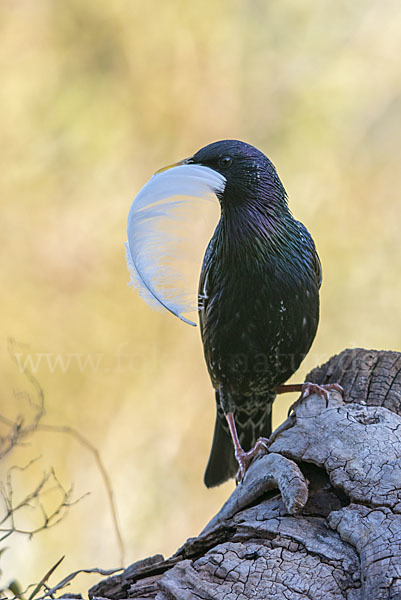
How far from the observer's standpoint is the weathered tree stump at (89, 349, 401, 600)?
2121mm

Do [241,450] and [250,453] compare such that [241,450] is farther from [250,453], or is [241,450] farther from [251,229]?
[251,229]

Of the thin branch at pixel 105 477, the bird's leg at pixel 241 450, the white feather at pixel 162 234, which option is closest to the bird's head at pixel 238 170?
the white feather at pixel 162 234

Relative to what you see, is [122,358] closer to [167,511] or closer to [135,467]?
[135,467]

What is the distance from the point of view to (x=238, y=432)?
11.8 feet

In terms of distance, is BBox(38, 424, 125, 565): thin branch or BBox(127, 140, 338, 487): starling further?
BBox(127, 140, 338, 487): starling

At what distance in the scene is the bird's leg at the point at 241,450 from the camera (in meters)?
2.92

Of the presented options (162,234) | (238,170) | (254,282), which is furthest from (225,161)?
(254,282)

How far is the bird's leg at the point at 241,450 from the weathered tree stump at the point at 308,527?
4.4 inches

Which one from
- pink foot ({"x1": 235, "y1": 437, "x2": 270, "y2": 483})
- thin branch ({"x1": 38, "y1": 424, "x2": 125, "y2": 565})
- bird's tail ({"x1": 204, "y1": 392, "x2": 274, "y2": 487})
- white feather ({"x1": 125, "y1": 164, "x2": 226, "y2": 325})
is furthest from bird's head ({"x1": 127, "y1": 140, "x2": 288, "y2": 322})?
bird's tail ({"x1": 204, "y1": 392, "x2": 274, "y2": 487})

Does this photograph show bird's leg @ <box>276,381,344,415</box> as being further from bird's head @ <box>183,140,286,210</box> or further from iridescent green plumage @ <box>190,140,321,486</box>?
bird's head @ <box>183,140,286,210</box>

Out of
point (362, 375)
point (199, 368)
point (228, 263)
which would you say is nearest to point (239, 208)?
point (228, 263)

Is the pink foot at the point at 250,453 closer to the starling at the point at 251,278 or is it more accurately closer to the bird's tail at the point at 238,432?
the starling at the point at 251,278

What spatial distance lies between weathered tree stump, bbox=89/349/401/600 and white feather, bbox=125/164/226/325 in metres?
0.70

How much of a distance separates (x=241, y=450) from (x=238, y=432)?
32cm
